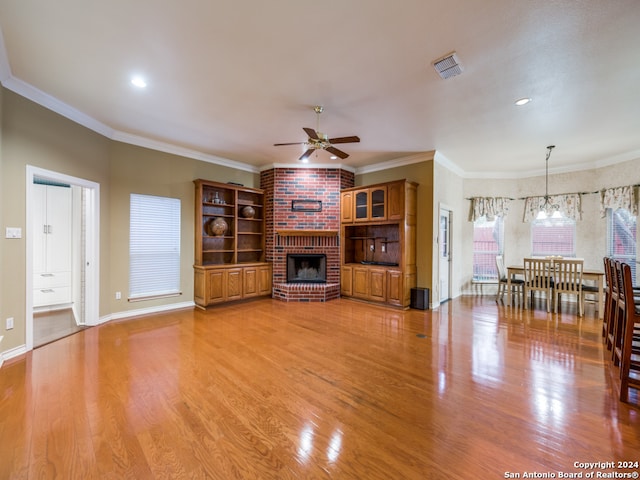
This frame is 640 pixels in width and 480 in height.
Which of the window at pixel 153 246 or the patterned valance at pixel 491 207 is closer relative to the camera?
the window at pixel 153 246

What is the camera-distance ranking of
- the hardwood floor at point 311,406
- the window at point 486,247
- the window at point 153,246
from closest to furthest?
the hardwood floor at point 311,406 < the window at point 153,246 < the window at point 486,247

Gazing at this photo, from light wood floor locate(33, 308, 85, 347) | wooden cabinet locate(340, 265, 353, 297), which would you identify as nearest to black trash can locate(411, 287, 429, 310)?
wooden cabinet locate(340, 265, 353, 297)

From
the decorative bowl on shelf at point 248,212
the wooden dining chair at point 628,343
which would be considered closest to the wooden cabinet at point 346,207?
the decorative bowl on shelf at point 248,212

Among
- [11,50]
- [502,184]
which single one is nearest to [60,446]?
[11,50]

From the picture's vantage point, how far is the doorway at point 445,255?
5.51 metres

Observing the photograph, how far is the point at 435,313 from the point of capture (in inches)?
190

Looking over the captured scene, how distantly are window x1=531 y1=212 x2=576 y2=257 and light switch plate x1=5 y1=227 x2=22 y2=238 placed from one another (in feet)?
29.5

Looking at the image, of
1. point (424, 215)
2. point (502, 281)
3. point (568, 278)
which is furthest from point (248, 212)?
point (568, 278)

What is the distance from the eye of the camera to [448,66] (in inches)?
99.6

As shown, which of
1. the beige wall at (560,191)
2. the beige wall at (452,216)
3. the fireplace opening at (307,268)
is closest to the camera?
the beige wall at (452,216)

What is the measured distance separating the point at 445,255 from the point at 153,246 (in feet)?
18.8

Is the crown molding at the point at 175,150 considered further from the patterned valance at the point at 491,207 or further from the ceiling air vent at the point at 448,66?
the patterned valance at the point at 491,207

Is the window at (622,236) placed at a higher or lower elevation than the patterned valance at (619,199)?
lower

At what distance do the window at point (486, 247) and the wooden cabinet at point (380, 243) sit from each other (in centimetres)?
236
